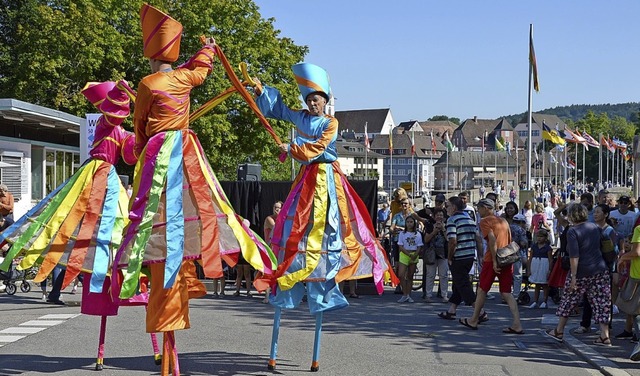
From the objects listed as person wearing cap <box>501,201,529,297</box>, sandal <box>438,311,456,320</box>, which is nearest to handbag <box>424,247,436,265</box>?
person wearing cap <box>501,201,529,297</box>

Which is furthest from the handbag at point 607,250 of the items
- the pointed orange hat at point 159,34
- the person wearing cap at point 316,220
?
the pointed orange hat at point 159,34

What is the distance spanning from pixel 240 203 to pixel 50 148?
11272 mm

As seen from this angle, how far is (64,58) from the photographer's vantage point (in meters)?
38.2

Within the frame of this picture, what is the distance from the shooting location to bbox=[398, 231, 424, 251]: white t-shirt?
50.8 feet

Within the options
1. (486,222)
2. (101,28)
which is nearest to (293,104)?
(101,28)

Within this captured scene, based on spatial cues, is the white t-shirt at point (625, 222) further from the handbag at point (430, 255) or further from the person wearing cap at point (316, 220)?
the person wearing cap at point (316, 220)

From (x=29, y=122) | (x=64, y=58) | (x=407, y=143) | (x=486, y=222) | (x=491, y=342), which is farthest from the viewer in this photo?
(x=407, y=143)

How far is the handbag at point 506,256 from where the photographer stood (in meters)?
11.2

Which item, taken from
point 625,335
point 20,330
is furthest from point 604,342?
point 20,330

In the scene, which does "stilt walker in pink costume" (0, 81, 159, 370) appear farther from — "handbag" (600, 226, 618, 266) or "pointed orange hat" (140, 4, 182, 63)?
"handbag" (600, 226, 618, 266)

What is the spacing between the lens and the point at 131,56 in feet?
131

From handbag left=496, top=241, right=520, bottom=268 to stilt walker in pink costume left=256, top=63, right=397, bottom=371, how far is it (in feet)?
11.3

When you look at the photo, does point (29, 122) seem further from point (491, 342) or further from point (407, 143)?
point (407, 143)

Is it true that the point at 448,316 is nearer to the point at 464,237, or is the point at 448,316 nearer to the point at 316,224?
the point at 464,237
